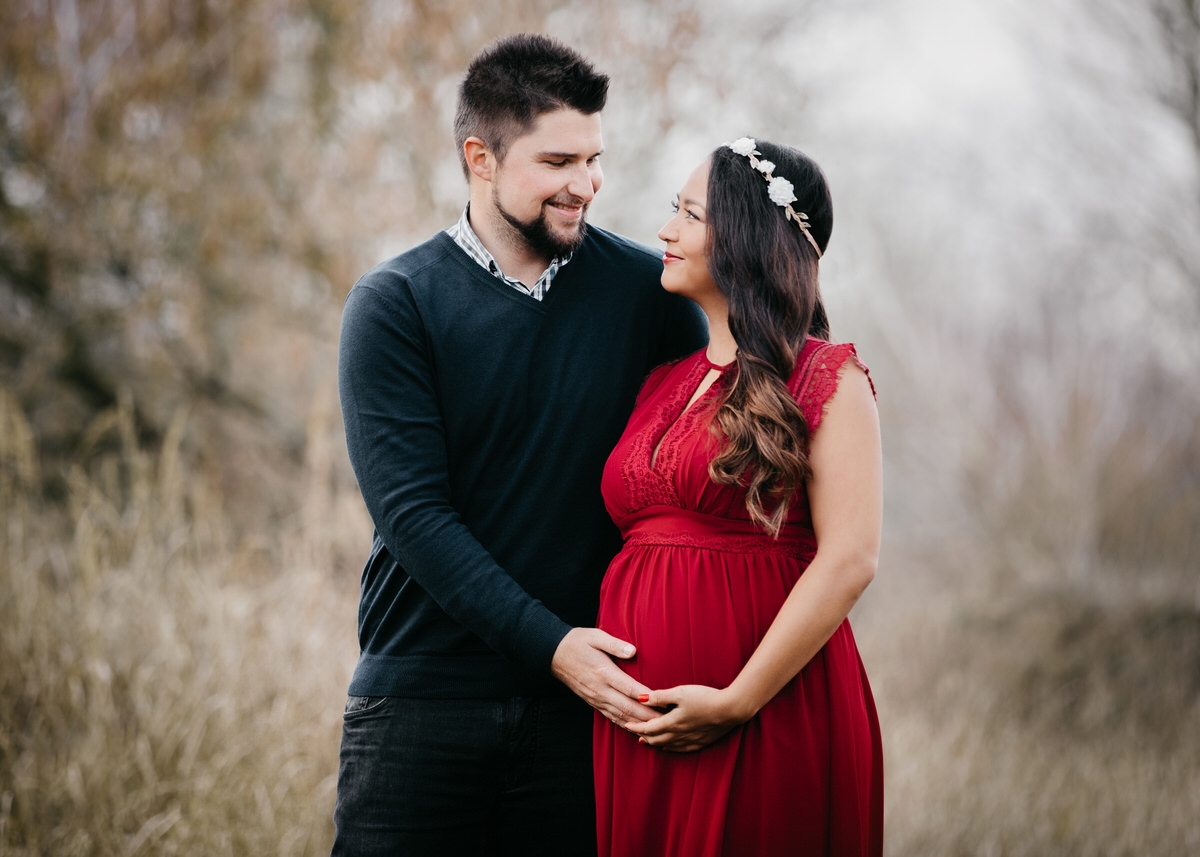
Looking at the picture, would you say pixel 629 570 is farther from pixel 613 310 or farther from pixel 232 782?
pixel 232 782

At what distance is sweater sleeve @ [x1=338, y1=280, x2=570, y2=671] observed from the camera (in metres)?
2.09

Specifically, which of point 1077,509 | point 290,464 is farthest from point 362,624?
point 1077,509

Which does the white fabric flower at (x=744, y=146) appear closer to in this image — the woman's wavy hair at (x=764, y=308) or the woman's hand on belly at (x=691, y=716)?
the woman's wavy hair at (x=764, y=308)

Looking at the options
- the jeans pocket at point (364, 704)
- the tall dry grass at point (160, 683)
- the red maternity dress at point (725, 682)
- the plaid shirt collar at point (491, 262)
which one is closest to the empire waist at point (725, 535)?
the red maternity dress at point (725, 682)

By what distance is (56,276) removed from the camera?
5.62 meters

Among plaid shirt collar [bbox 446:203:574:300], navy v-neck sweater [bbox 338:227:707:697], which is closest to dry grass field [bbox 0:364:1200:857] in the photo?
navy v-neck sweater [bbox 338:227:707:697]

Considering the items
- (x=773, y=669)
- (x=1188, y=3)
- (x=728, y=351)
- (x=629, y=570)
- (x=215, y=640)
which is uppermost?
(x=1188, y=3)

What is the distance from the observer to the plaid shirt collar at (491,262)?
7.91ft

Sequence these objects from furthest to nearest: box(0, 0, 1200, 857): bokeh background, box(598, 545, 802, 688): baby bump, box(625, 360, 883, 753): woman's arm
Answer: box(0, 0, 1200, 857): bokeh background
box(598, 545, 802, 688): baby bump
box(625, 360, 883, 753): woman's arm

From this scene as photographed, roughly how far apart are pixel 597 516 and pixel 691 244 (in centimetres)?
67

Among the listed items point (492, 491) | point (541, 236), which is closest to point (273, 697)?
point (492, 491)

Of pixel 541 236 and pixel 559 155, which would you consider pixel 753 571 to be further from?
pixel 559 155

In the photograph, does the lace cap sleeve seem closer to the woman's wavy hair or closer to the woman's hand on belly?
the woman's wavy hair

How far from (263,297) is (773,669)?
15.8 ft
